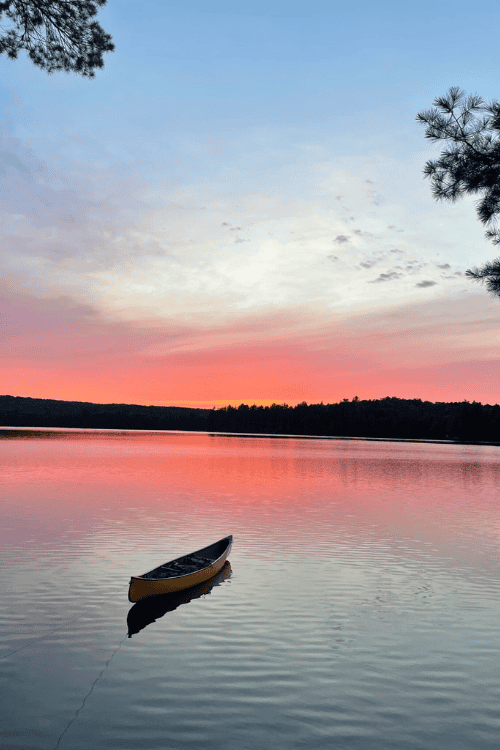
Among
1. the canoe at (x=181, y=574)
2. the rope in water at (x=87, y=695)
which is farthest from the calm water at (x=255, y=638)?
the canoe at (x=181, y=574)

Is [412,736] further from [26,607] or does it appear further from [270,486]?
[270,486]

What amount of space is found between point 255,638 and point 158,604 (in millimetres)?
4219

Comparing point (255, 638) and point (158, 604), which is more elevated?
point (255, 638)

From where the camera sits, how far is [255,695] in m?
11.4

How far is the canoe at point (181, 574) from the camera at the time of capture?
17.5 meters

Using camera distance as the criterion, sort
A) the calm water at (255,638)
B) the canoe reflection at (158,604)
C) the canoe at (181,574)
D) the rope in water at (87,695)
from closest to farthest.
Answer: the rope in water at (87,695), the calm water at (255,638), the canoe reflection at (158,604), the canoe at (181,574)

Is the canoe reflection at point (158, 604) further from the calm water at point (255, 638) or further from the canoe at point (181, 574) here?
the canoe at point (181, 574)

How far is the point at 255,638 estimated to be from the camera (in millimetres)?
14641

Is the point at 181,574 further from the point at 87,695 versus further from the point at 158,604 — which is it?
the point at 87,695

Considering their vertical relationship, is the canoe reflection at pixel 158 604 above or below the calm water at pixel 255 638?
below

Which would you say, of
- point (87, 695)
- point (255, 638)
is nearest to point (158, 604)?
point (255, 638)

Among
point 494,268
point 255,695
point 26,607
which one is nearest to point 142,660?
point 255,695

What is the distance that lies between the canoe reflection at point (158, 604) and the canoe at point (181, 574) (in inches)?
7.5

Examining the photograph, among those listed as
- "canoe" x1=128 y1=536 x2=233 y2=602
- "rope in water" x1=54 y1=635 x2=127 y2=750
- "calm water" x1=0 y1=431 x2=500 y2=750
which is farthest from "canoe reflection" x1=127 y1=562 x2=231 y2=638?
"rope in water" x1=54 y1=635 x2=127 y2=750
